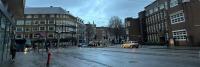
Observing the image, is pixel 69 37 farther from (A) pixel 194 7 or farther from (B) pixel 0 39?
(B) pixel 0 39

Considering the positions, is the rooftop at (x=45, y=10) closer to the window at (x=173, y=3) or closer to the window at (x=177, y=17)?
the window at (x=173, y=3)

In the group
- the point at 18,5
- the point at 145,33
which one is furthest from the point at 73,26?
the point at 18,5

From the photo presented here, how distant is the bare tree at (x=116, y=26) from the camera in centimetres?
12016

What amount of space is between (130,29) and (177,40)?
51.7m

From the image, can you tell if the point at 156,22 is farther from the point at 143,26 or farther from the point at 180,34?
the point at 180,34

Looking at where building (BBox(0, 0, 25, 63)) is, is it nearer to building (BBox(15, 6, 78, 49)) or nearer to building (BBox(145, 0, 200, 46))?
building (BBox(145, 0, 200, 46))

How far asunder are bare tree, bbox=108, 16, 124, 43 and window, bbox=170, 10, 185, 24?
2478 inches

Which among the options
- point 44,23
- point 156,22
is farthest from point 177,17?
point 44,23

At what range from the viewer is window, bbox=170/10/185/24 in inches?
2085

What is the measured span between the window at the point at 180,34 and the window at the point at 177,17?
6.80 ft

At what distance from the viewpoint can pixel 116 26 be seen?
4769 inches

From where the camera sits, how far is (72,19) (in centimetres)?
13250

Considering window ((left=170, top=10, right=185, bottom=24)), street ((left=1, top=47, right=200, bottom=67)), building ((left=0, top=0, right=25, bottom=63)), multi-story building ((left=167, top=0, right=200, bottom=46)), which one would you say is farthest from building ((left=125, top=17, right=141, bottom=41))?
building ((left=0, top=0, right=25, bottom=63))

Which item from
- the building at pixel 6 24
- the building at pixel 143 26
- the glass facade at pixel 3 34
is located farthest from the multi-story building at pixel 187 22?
the building at pixel 143 26
